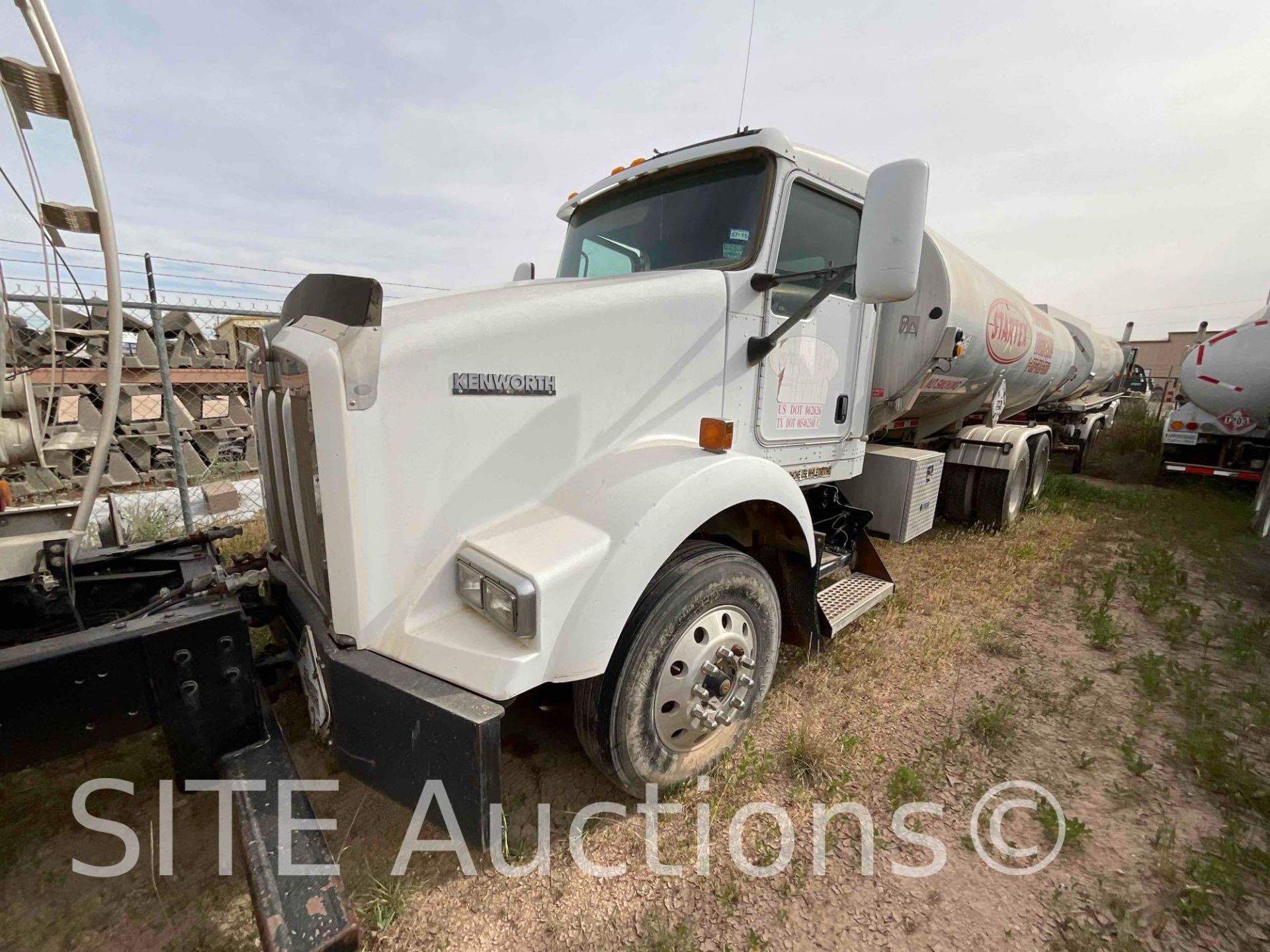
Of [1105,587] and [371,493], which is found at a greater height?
[371,493]

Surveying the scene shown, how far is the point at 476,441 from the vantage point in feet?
6.20

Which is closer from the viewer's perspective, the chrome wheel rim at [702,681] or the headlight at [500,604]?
the headlight at [500,604]

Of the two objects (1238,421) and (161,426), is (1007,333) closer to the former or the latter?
(1238,421)

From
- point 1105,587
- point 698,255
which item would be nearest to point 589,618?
point 698,255

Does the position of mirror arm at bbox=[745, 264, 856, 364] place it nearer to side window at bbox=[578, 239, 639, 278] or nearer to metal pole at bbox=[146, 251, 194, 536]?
side window at bbox=[578, 239, 639, 278]

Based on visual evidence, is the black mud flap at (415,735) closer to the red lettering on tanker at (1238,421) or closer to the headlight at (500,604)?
the headlight at (500,604)

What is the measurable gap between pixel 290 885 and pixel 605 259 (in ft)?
9.82

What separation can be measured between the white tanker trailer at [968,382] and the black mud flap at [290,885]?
370cm

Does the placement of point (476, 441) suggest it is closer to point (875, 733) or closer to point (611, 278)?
point (611, 278)

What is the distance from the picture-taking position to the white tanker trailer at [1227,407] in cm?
724

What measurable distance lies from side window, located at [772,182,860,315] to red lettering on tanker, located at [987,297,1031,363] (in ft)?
7.27

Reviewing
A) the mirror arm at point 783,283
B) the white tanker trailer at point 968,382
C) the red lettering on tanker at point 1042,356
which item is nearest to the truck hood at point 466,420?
the mirror arm at point 783,283

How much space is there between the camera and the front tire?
6.85 feet

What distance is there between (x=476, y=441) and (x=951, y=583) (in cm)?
424
